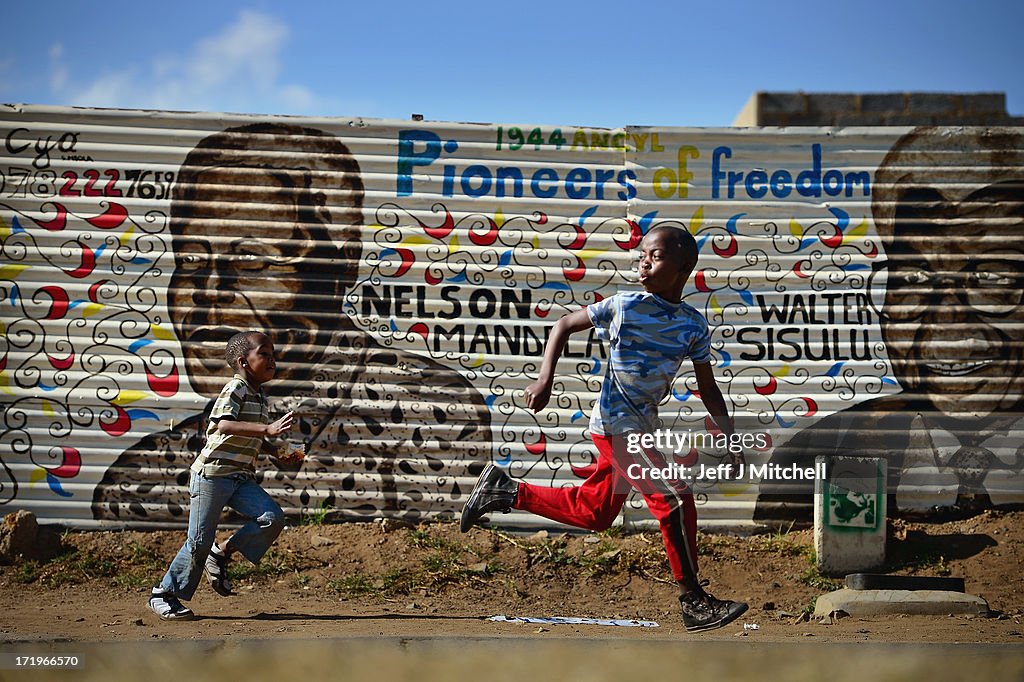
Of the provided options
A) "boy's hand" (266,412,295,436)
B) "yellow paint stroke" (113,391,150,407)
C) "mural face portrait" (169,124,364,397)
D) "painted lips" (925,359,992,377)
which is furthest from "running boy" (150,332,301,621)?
"painted lips" (925,359,992,377)

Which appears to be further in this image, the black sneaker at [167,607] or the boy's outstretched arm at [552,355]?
the black sneaker at [167,607]

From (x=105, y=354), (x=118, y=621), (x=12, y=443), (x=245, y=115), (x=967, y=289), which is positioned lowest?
(x=118, y=621)

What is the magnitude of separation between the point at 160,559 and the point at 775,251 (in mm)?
5335

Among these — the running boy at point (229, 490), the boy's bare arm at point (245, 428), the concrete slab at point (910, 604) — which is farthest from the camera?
the concrete slab at point (910, 604)

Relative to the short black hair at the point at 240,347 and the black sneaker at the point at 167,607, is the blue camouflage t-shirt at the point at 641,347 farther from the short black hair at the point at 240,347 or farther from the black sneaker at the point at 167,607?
the black sneaker at the point at 167,607

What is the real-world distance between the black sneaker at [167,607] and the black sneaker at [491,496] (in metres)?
1.79

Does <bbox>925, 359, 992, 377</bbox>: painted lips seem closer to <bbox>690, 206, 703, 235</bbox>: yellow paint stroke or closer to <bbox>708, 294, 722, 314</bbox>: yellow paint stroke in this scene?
<bbox>708, 294, 722, 314</bbox>: yellow paint stroke

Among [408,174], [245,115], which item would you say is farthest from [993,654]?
[245,115]

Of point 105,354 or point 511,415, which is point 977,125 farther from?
point 105,354

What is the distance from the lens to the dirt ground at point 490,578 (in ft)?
18.8

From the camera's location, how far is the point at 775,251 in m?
7.41

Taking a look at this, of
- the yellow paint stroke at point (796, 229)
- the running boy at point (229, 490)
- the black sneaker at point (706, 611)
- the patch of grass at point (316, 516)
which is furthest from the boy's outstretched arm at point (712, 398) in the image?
the patch of grass at point (316, 516)

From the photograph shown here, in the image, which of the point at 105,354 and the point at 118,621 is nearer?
the point at 118,621

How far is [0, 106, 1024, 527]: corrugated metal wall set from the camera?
728cm
